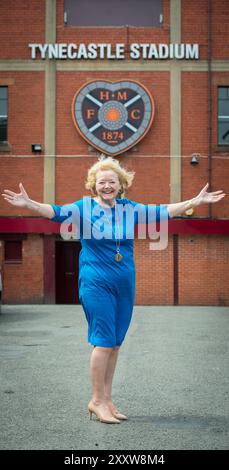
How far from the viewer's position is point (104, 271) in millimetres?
5035

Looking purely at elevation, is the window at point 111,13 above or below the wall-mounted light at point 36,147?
above

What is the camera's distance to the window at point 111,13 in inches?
883

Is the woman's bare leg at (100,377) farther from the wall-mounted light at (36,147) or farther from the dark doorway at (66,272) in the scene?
the wall-mounted light at (36,147)

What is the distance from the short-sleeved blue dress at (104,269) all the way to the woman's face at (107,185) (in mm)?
91

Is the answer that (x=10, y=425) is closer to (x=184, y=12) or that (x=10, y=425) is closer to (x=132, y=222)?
(x=132, y=222)

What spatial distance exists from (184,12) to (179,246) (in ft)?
25.3

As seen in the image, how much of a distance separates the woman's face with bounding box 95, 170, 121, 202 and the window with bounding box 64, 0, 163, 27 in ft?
60.1

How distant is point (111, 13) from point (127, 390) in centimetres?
1837

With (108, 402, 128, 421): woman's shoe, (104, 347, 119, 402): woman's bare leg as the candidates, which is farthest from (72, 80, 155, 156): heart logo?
(108, 402, 128, 421): woman's shoe

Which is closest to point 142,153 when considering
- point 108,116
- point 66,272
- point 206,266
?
point 108,116

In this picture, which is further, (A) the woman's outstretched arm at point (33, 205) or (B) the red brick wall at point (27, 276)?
(B) the red brick wall at point (27, 276)

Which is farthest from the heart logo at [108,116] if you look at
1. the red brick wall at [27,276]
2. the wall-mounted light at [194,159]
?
the red brick wall at [27,276]
